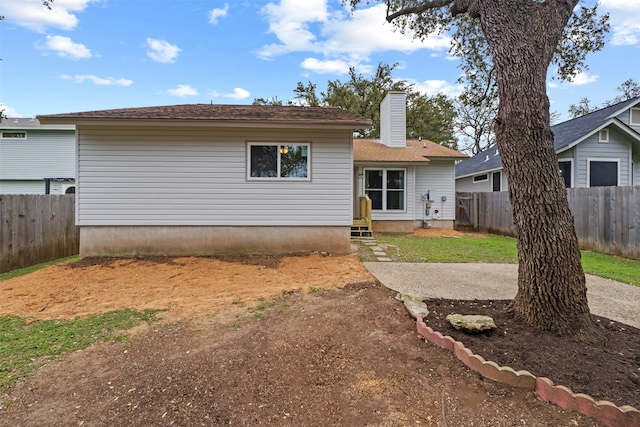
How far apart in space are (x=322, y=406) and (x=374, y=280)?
3.02 meters

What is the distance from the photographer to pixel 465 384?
228 centimetres

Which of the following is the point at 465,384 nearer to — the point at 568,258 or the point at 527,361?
the point at 527,361

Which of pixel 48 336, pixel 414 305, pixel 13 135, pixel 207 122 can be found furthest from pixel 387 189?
pixel 13 135

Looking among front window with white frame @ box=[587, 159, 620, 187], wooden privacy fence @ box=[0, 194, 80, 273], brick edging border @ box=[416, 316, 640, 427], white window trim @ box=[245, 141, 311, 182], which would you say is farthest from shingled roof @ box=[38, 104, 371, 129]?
front window with white frame @ box=[587, 159, 620, 187]

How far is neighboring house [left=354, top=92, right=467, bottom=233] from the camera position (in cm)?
1180

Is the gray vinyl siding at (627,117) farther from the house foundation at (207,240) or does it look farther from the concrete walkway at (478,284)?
the house foundation at (207,240)

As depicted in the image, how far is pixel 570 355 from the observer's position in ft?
7.95

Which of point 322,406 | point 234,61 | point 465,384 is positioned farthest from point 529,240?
point 234,61

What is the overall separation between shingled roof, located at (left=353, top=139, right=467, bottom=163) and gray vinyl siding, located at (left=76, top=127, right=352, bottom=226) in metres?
4.19

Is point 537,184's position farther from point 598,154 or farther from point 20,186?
point 20,186

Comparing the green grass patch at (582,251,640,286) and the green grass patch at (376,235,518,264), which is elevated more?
the green grass patch at (376,235,518,264)

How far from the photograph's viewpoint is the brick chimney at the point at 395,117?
12930 mm

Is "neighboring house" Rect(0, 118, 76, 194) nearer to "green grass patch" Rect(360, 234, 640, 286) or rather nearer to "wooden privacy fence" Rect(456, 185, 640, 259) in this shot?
"green grass patch" Rect(360, 234, 640, 286)

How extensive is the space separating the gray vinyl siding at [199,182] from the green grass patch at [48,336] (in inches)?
149
